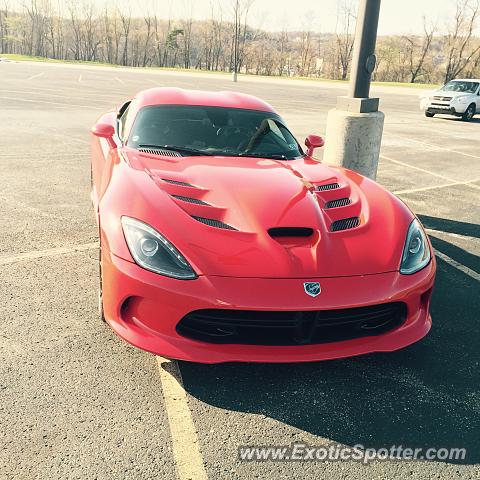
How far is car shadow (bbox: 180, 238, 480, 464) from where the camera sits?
2.51 m

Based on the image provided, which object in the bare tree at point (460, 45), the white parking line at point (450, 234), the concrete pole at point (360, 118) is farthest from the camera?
the bare tree at point (460, 45)

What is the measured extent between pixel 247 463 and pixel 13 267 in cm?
280

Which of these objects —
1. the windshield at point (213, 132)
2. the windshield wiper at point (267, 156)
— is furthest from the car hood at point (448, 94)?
the windshield wiper at point (267, 156)

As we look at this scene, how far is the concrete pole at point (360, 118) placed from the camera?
593 centimetres

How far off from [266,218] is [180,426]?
124 centimetres

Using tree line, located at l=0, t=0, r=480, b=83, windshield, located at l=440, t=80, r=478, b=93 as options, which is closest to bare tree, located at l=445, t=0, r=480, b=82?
tree line, located at l=0, t=0, r=480, b=83

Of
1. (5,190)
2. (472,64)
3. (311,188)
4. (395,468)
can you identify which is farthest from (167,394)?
(472,64)

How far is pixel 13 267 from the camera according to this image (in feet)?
13.6

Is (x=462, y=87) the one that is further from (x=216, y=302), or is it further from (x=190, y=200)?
(x=216, y=302)

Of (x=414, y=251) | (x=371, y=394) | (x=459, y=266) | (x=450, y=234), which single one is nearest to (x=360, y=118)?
(x=450, y=234)

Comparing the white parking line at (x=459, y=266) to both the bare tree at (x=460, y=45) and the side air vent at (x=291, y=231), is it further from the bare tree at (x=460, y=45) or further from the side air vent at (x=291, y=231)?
the bare tree at (x=460, y=45)

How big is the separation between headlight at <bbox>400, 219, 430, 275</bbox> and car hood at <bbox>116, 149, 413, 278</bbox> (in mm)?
52

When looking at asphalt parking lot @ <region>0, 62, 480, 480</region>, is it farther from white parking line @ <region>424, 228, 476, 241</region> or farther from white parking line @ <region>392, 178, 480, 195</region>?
white parking line @ <region>392, 178, 480, 195</region>

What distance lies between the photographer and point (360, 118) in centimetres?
598
